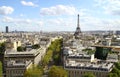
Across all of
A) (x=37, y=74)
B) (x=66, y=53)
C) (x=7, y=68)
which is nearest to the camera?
(x=37, y=74)

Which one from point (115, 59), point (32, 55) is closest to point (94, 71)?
point (115, 59)

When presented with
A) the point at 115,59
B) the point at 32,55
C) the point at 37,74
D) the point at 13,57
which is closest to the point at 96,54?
the point at 115,59

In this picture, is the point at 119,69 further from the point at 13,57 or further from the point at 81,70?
the point at 13,57

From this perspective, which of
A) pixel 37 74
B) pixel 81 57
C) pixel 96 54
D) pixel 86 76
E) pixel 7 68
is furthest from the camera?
pixel 96 54

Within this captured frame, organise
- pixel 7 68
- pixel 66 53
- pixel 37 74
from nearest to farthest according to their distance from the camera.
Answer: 1. pixel 37 74
2. pixel 7 68
3. pixel 66 53

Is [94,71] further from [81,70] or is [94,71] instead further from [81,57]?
[81,57]

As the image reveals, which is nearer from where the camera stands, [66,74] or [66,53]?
[66,74]

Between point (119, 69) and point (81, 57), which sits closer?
point (119, 69)

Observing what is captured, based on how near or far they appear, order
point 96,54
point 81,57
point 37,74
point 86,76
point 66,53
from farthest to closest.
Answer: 1. point 96,54
2. point 66,53
3. point 81,57
4. point 37,74
5. point 86,76
